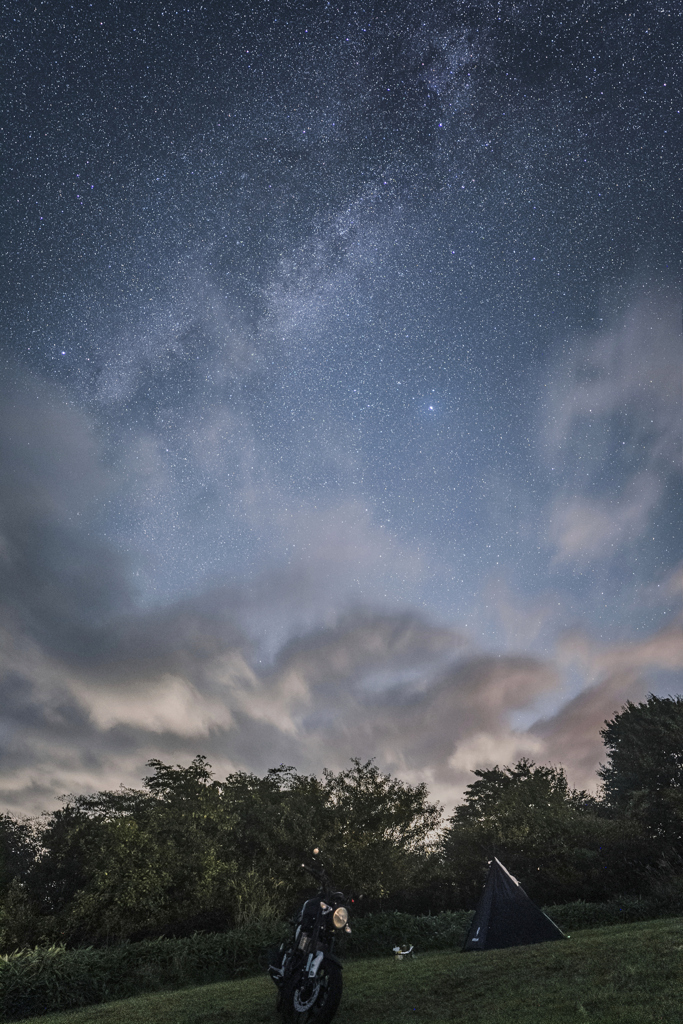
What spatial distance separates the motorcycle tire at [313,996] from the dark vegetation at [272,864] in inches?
330

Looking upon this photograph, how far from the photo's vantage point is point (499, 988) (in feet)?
27.8

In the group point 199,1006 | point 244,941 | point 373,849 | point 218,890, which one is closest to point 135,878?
point 218,890

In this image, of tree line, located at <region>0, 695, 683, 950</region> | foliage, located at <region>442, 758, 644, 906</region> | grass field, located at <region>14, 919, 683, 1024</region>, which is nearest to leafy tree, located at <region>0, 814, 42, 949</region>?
tree line, located at <region>0, 695, 683, 950</region>

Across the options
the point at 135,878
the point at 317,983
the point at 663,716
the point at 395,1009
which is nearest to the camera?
the point at 317,983

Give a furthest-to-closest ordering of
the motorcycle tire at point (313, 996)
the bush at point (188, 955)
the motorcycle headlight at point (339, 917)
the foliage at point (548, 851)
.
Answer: the foliage at point (548, 851) → the bush at point (188, 955) → the motorcycle headlight at point (339, 917) → the motorcycle tire at point (313, 996)

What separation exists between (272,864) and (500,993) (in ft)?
60.8

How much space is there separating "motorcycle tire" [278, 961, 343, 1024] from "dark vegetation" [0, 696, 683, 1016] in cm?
837

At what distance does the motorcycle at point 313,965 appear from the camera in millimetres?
7109

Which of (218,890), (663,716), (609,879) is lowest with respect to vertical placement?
(609,879)

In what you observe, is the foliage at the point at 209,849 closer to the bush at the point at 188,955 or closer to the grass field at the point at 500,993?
the bush at the point at 188,955

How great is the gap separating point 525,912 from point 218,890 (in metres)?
12.1

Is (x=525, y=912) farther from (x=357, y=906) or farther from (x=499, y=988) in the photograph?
(x=357, y=906)

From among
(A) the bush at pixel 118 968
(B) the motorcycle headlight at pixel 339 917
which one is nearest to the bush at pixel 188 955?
(A) the bush at pixel 118 968

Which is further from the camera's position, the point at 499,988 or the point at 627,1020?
the point at 499,988
